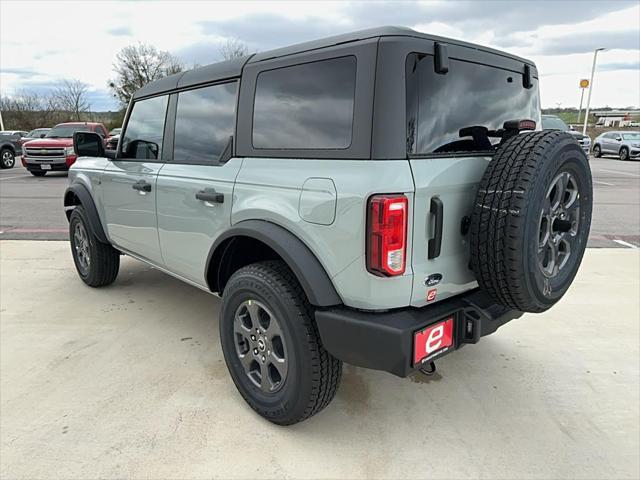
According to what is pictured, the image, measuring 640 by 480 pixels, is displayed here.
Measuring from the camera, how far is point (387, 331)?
75.8 inches

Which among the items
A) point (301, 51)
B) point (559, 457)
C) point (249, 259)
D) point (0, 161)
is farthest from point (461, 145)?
point (0, 161)

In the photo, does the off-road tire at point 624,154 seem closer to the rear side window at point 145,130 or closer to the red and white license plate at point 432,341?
the rear side window at point 145,130

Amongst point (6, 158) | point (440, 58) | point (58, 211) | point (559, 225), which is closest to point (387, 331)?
point (559, 225)

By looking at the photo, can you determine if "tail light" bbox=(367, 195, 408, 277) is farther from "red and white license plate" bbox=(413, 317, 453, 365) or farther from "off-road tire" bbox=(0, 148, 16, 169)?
"off-road tire" bbox=(0, 148, 16, 169)

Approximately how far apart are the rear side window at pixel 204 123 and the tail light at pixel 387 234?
1199 mm

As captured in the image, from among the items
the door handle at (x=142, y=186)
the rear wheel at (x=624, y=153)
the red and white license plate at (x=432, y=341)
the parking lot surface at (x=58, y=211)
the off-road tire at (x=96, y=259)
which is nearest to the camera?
the red and white license plate at (x=432, y=341)

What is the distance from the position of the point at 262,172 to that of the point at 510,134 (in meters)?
1.30

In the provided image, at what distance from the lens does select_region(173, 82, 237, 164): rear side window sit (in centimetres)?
272

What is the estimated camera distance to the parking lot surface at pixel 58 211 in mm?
6695

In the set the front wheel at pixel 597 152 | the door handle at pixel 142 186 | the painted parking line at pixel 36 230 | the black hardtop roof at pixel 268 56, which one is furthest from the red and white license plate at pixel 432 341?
the front wheel at pixel 597 152

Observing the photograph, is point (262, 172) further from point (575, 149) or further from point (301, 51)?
point (575, 149)

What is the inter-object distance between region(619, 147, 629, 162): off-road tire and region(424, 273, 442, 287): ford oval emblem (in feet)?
81.7

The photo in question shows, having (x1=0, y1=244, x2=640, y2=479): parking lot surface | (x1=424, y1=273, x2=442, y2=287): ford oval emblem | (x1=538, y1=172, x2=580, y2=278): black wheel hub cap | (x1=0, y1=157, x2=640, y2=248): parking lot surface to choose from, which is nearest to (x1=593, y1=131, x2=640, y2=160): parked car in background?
(x1=0, y1=157, x2=640, y2=248): parking lot surface

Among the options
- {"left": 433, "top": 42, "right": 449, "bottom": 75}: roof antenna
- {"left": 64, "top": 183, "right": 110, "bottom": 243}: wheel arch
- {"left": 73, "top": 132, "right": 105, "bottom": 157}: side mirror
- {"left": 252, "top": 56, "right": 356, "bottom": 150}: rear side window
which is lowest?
{"left": 64, "top": 183, "right": 110, "bottom": 243}: wheel arch
